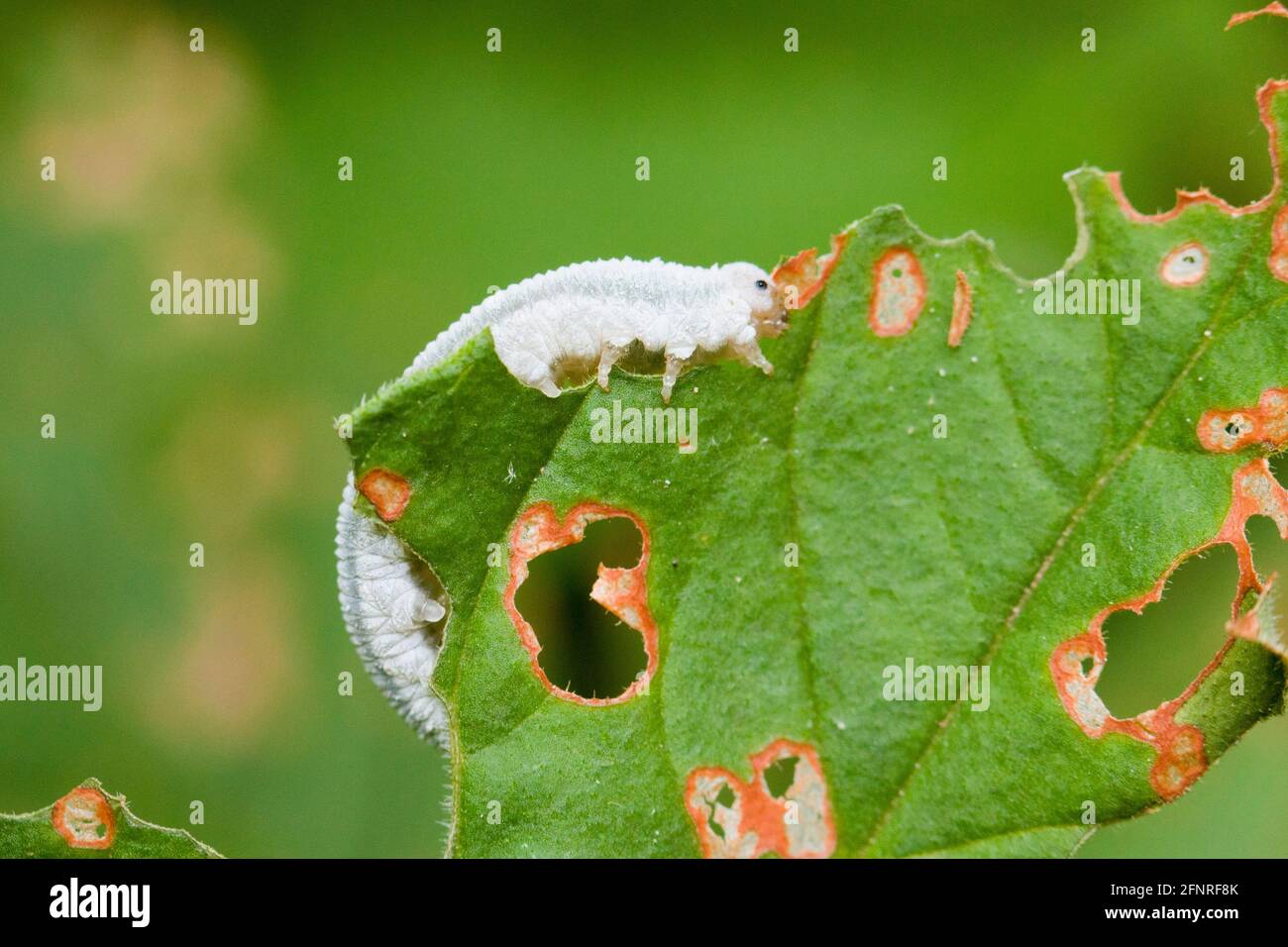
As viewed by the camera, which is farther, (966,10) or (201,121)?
(201,121)

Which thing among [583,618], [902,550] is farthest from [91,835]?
[902,550]

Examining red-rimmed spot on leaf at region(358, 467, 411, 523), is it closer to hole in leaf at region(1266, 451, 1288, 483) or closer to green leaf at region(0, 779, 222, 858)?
green leaf at region(0, 779, 222, 858)

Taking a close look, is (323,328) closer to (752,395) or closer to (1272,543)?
(752,395)

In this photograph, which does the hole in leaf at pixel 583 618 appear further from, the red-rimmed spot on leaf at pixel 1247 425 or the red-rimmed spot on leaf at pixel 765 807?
the red-rimmed spot on leaf at pixel 1247 425

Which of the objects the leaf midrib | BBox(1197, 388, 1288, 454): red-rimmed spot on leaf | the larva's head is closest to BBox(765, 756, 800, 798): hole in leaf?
the leaf midrib

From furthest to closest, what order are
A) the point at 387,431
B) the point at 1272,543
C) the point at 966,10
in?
the point at 966,10 < the point at 1272,543 < the point at 387,431

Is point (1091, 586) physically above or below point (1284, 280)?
below

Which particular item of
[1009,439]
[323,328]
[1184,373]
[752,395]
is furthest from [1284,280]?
[323,328]
